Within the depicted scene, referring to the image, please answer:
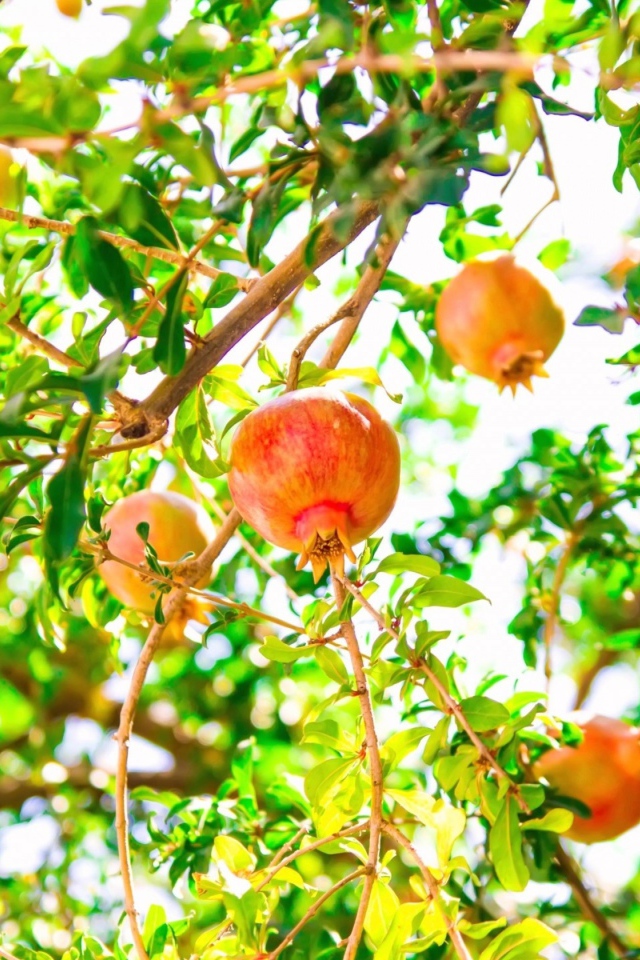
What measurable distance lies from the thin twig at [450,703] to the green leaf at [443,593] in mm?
52

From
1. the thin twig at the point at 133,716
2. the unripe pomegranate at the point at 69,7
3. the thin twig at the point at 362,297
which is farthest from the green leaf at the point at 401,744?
the unripe pomegranate at the point at 69,7

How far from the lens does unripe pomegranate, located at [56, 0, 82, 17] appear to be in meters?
1.89

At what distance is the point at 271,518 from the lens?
1.22 metres

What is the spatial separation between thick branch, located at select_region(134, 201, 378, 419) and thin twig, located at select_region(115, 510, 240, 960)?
0.33 meters

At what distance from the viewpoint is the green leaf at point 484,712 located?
1329 mm

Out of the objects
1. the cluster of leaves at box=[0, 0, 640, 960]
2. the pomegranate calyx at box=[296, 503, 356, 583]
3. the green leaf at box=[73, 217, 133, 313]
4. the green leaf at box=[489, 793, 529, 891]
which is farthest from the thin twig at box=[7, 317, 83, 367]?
the green leaf at box=[489, 793, 529, 891]

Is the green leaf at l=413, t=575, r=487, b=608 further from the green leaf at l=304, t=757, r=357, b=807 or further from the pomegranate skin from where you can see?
the pomegranate skin

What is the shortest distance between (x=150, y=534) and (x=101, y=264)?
30.5 inches

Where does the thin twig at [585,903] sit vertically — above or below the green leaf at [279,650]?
below

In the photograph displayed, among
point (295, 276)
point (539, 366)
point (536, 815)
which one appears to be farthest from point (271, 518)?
point (536, 815)

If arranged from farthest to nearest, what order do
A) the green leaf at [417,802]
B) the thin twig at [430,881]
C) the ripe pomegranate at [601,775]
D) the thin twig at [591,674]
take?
the thin twig at [591,674] < the ripe pomegranate at [601,775] < the green leaf at [417,802] < the thin twig at [430,881]

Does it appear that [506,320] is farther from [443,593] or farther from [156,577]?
[156,577]

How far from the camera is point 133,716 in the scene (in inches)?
53.7

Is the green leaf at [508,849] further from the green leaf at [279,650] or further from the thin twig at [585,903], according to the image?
the thin twig at [585,903]
